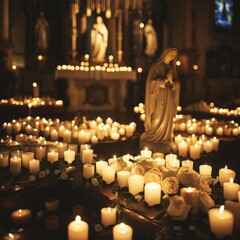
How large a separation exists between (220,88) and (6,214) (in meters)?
15.5

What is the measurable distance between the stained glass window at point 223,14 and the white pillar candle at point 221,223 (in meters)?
17.1

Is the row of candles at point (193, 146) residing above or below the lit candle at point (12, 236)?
above

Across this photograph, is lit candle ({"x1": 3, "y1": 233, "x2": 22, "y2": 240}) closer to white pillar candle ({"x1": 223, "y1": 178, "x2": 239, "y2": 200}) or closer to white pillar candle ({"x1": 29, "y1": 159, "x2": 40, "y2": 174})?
white pillar candle ({"x1": 29, "y1": 159, "x2": 40, "y2": 174})

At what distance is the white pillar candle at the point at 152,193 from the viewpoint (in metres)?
3.25

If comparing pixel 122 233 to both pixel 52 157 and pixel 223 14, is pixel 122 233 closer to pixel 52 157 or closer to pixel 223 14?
pixel 52 157

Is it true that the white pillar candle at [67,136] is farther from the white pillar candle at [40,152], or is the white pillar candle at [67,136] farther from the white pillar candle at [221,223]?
the white pillar candle at [221,223]

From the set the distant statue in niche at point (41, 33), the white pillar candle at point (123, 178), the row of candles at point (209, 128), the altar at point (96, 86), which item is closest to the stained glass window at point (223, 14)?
the distant statue in niche at point (41, 33)

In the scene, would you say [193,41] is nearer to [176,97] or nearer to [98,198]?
[176,97]

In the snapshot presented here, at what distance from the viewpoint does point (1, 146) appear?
5.05 metres

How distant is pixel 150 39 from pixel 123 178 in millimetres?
12796

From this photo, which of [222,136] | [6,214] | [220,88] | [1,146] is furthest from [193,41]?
[6,214]

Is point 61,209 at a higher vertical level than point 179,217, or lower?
lower

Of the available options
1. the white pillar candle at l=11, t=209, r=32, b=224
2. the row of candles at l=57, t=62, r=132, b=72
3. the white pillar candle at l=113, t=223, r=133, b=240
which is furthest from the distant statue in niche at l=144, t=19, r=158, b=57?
the white pillar candle at l=113, t=223, r=133, b=240

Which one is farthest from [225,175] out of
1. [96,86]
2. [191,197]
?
[96,86]
